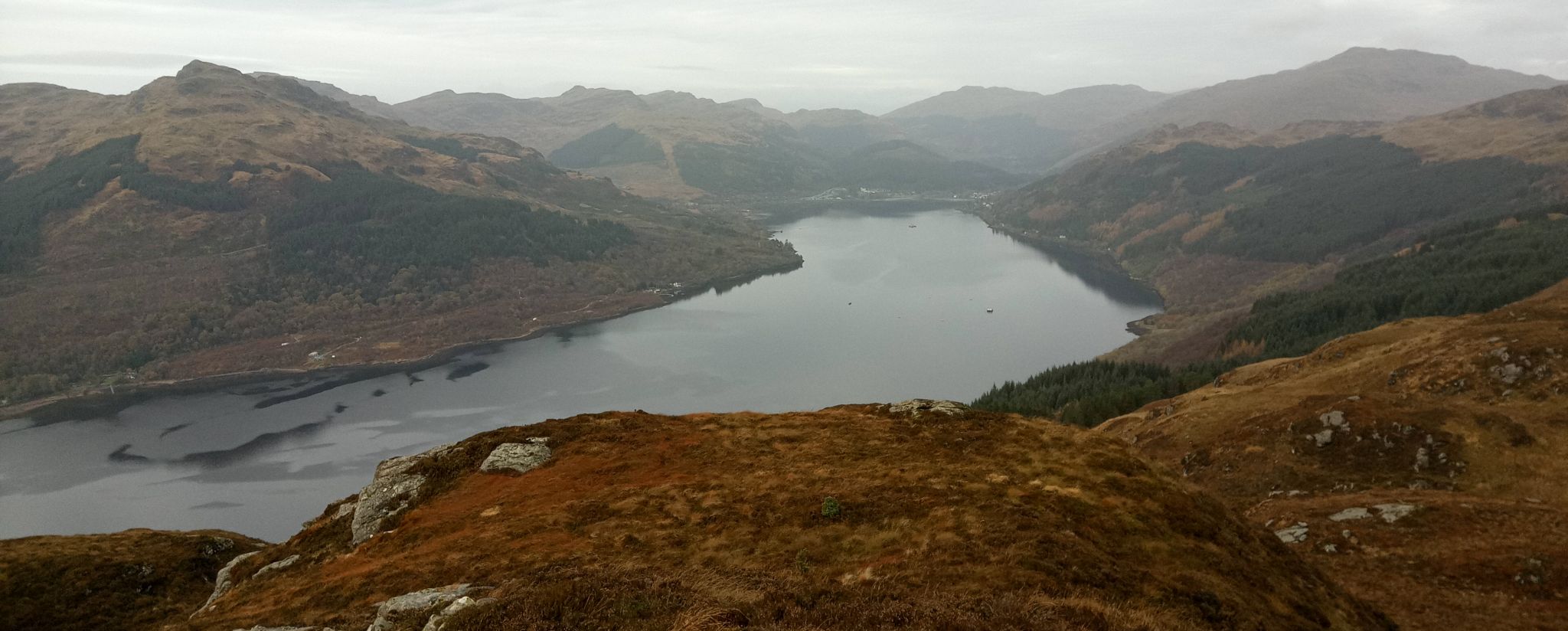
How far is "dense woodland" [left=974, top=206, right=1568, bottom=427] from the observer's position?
124 m

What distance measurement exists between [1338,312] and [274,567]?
204 metres

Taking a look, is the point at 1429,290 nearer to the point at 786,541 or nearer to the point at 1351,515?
the point at 1351,515

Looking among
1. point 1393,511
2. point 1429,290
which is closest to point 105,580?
point 1393,511

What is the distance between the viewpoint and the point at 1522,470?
49.0 m

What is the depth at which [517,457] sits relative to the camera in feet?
131

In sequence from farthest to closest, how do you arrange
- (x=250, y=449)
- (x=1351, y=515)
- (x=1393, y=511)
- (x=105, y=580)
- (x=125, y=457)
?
(x=250, y=449) → (x=125, y=457) → (x=1351, y=515) → (x=1393, y=511) → (x=105, y=580)

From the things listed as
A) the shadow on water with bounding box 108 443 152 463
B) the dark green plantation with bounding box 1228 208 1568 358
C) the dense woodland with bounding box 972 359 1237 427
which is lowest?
the shadow on water with bounding box 108 443 152 463

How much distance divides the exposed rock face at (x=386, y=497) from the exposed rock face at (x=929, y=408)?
2601 cm

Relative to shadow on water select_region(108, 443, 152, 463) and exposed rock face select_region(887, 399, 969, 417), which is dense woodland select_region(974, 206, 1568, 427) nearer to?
exposed rock face select_region(887, 399, 969, 417)

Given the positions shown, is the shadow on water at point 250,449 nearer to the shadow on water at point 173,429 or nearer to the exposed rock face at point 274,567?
the shadow on water at point 173,429

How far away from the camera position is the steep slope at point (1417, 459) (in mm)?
34812

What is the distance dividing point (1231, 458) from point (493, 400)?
167m

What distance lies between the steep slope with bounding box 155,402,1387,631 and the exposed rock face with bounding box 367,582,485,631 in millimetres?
100

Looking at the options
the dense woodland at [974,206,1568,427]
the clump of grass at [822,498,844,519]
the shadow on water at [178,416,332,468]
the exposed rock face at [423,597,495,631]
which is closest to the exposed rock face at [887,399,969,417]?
the clump of grass at [822,498,844,519]
